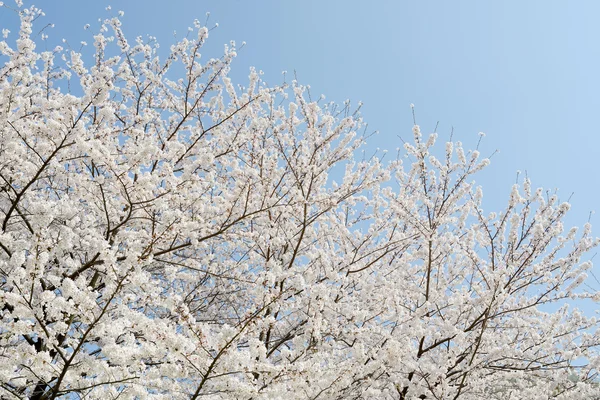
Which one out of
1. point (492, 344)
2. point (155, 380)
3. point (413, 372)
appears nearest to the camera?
point (155, 380)

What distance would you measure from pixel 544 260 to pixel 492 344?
1.37 m

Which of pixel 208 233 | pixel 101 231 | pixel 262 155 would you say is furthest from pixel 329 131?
pixel 101 231

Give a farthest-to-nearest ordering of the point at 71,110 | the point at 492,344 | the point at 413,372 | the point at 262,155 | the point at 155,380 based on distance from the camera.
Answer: the point at 262,155, the point at 492,344, the point at 413,372, the point at 71,110, the point at 155,380

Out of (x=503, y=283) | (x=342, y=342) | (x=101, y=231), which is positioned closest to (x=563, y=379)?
(x=503, y=283)

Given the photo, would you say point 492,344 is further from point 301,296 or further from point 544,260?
point 301,296

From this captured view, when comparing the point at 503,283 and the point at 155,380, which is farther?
the point at 503,283

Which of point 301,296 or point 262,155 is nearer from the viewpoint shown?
point 301,296

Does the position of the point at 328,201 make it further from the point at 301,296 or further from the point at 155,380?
the point at 155,380

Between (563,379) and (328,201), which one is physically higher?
(328,201)

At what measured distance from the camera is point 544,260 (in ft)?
20.4

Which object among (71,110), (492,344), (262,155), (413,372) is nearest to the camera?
(71,110)

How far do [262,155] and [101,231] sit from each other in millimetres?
2675

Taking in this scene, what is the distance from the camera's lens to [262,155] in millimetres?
7168

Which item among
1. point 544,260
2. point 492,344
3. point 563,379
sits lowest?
point 563,379
